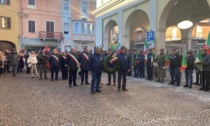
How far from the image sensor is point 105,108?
652 cm

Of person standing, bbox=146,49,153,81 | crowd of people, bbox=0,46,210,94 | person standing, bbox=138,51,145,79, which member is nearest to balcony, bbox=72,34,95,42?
crowd of people, bbox=0,46,210,94

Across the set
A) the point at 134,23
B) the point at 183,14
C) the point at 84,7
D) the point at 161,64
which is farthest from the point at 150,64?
the point at 84,7

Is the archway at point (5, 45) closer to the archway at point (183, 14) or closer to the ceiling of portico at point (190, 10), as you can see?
the archway at point (183, 14)

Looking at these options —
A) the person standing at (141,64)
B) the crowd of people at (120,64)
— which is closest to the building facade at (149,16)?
the person standing at (141,64)

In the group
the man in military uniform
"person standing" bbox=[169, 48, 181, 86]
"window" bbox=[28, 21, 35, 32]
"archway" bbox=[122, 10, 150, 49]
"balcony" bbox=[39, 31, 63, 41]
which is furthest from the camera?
"balcony" bbox=[39, 31, 63, 41]

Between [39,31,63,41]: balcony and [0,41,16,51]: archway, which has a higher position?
[39,31,63,41]: balcony

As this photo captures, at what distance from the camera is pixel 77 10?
121 ft

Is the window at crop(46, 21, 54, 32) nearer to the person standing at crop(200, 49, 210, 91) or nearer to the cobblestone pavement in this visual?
the cobblestone pavement

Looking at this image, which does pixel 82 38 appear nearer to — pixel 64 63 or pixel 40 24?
pixel 40 24

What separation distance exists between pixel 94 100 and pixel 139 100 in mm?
1556

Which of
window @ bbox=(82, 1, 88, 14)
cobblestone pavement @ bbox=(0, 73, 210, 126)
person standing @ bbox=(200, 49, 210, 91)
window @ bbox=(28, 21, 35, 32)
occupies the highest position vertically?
window @ bbox=(82, 1, 88, 14)

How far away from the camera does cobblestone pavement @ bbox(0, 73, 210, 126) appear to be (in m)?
5.34

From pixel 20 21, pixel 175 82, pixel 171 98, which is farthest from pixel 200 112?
pixel 20 21

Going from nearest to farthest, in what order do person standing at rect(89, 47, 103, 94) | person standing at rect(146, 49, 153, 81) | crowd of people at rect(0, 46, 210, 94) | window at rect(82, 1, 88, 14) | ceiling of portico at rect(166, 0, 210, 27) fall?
person standing at rect(89, 47, 103, 94)
crowd of people at rect(0, 46, 210, 94)
person standing at rect(146, 49, 153, 81)
ceiling of portico at rect(166, 0, 210, 27)
window at rect(82, 1, 88, 14)
